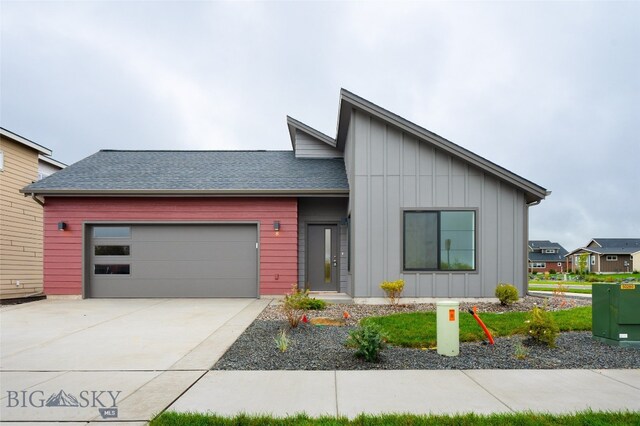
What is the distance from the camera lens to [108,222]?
12.9m

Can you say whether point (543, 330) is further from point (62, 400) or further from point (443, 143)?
point (62, 400)

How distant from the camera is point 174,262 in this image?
1301 centimetres

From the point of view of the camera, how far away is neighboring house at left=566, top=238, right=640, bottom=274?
60094mm

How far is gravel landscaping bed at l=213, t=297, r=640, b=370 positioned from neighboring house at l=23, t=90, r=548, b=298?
378cm

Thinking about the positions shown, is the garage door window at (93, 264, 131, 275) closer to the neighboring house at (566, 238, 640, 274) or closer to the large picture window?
the large picture window

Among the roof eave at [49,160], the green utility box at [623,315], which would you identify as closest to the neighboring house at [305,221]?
the roof eave at [49,160]

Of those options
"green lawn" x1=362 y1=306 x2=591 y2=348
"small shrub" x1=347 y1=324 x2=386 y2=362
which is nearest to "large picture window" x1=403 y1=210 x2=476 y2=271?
"green lawn" x1=362 y1=306 x2=591 y2=348

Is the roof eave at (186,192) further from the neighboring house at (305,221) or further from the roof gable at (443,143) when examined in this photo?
the roof gable at (443,143)

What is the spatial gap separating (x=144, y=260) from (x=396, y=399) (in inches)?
421

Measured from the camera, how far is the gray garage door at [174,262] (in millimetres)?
12945

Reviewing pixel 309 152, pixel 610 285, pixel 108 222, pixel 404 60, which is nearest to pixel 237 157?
pixel 309 152

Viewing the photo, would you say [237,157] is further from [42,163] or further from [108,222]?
[42,163]

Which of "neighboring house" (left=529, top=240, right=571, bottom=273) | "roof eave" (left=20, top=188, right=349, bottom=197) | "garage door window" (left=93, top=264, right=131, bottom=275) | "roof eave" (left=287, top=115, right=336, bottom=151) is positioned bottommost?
"neighboring house" (left=529, top=240, right=571, bottom=273)

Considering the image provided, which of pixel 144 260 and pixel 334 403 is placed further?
pixel 144 260
